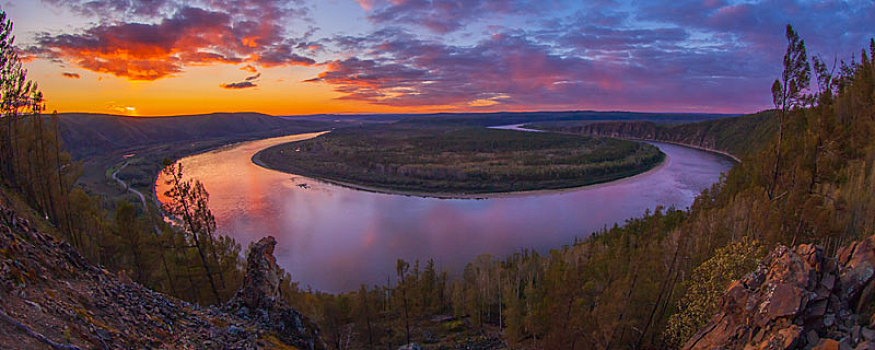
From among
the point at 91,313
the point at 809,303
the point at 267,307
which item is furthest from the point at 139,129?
the point at 809,303

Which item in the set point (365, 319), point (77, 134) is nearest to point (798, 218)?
point (365, 319)

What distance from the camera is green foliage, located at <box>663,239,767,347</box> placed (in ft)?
30.3

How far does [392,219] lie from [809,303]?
117 ft

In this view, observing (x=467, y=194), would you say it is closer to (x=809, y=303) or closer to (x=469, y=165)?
(x=469, y=165)

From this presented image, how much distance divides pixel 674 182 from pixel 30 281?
66.0 meters

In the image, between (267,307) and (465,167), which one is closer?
(267,307)

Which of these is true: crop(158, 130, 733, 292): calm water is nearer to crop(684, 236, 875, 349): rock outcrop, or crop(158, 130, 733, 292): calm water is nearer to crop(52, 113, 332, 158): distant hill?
crop(684, 236, 875, 349): rock outcrop

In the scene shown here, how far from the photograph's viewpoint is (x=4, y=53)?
1224 centimetres

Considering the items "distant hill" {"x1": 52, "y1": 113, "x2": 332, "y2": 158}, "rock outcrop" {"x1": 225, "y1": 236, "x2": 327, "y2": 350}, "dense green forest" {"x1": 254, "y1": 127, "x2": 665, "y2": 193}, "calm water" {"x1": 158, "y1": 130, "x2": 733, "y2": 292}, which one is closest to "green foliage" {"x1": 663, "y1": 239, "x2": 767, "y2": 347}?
"rock outcrop" {"x1": 225, "y1": 236, "x2": 327, "y2": 350}

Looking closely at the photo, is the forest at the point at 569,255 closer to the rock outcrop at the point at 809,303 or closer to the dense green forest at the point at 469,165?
the rock outcrop at the point at 809,303

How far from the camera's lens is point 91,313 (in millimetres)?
5027

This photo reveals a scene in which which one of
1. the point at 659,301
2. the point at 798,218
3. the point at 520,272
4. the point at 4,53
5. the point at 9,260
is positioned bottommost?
the point at 520,272

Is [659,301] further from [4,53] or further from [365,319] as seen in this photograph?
[4,53]

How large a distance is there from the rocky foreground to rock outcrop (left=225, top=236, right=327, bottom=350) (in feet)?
0.10
